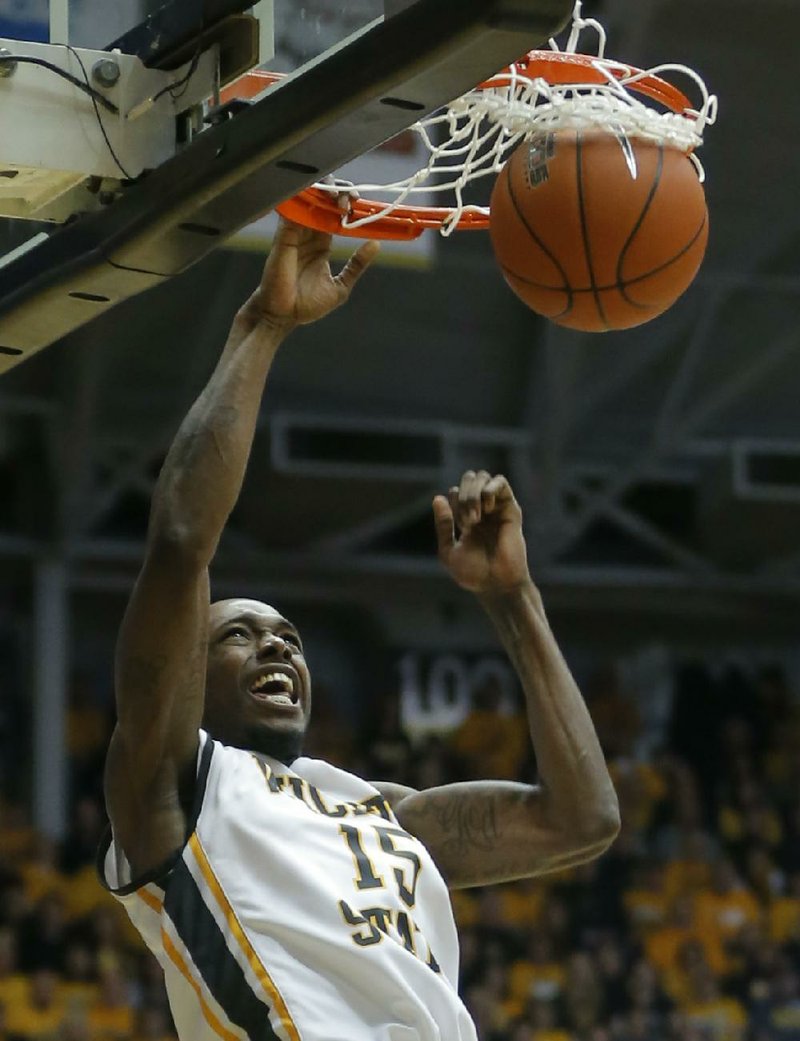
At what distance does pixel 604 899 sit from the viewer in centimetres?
1163

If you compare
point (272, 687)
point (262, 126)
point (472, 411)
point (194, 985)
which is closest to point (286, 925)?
point (194, 985)

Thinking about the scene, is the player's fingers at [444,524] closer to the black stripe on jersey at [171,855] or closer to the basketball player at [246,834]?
the basketball player at [246,834]

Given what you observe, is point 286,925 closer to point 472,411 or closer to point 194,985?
point 194,985

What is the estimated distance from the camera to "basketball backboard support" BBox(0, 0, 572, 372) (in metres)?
2.67

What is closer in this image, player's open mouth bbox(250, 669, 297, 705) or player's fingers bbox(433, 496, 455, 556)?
player's open mouth bbox(250, 669, 297, 705)

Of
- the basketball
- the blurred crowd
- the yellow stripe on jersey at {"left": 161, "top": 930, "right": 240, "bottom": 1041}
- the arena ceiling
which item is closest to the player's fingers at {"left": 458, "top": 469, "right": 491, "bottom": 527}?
the basketball

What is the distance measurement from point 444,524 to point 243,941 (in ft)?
3.11

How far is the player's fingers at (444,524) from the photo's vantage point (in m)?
3.88

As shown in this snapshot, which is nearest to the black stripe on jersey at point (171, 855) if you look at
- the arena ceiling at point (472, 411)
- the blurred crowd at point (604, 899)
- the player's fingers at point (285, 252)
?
the player's fingers at point (285, 252)

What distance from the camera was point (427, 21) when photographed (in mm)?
2672

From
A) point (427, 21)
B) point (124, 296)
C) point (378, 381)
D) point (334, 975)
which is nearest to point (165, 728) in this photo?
point (334, 975)

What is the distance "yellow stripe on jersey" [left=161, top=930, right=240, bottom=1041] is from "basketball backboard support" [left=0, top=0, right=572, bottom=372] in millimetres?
1026

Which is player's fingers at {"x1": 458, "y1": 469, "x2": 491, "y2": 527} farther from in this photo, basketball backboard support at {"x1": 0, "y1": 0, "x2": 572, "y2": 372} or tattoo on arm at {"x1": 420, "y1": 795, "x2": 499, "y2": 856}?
basketball backboard support at {"x1": 0, "y1": 0, "x2": 572, "y2": 372}

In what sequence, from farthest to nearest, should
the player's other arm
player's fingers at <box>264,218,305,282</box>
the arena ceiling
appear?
1. the arena ceiling
2. the player's other arm
3. player's fingers at <box>264,218,305,282</box>
